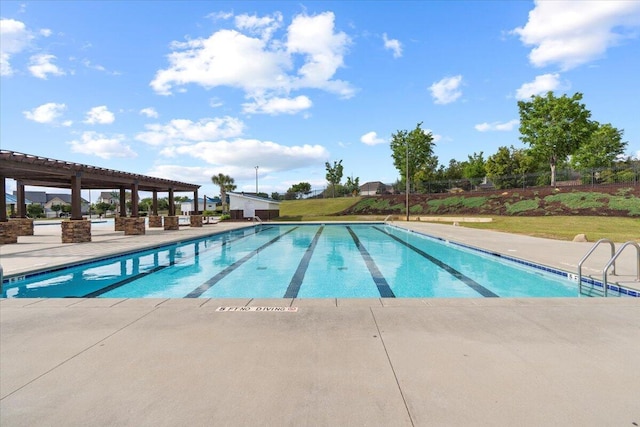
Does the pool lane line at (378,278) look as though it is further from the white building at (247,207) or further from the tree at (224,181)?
the tree at (224,181)

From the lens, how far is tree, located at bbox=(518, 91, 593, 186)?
36.0 metres

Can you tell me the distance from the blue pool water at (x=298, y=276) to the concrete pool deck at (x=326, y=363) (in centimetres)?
256

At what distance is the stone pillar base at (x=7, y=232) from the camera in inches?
576

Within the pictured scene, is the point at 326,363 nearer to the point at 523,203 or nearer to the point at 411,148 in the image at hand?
the point at 523,203

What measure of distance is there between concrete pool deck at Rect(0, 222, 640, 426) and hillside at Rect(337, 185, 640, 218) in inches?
997

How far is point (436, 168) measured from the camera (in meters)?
58.8

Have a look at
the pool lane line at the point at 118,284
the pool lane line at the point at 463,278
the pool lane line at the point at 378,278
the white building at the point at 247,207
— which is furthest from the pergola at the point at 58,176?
the pool lane line at the point at 463,278

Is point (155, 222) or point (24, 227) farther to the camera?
point (155, 222)

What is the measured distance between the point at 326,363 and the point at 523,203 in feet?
106

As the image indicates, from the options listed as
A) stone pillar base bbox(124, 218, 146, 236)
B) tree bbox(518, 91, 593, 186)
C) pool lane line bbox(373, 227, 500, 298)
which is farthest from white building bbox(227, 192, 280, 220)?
tree bbox(518, 91, 593, 186)

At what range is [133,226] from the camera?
18.5m

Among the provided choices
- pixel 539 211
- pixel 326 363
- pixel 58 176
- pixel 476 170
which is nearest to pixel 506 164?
pixel 476 170

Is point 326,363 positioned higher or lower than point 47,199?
lower

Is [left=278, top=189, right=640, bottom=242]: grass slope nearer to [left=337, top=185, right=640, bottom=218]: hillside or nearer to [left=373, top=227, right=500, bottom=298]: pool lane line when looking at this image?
[left=337, top=185, right=640, bottom=218]: hillside
